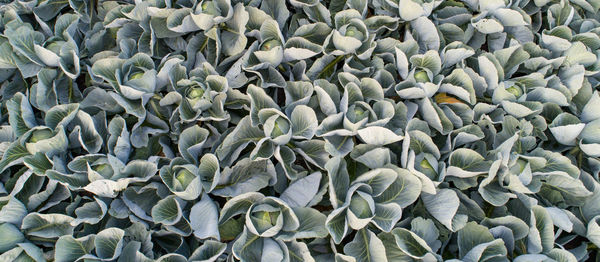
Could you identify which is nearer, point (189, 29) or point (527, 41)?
point (189, 29)

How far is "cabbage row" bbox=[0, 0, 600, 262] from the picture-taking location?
4.02ft

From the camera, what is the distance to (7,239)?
1.22 meters

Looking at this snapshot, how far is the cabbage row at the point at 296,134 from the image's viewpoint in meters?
1.23

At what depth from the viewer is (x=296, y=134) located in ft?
4.31

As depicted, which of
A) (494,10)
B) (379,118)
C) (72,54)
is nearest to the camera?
(379,118)

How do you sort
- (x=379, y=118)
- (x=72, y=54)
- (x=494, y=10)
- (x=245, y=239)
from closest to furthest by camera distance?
(x=245, y=239)
(x=379, y=118)
(x=72, y=54)
(x=494, y=10)

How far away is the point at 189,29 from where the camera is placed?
1500mm

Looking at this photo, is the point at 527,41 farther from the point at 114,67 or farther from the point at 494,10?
the point at 114,67

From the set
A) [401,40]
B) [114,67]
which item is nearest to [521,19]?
[401,40]

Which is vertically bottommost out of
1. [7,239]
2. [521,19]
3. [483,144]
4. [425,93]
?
[7,239]

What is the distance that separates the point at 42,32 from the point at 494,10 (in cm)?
163

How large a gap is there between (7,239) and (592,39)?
78.8 inches

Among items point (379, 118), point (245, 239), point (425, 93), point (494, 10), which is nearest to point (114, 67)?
point (245, 239)

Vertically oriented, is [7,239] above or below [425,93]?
below
